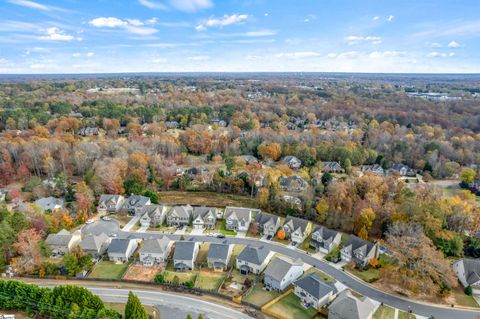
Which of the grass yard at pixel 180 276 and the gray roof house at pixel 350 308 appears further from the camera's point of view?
the grass yard at pixel 180 276

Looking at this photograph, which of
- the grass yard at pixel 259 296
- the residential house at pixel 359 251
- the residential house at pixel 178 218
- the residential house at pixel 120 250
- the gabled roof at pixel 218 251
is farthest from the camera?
the residential house at pixel 178 218

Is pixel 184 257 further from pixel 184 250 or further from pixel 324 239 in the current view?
pixel 324 239

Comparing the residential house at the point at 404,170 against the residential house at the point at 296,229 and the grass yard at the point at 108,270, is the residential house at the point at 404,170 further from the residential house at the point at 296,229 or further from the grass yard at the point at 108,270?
the grass yard at the point at 108,270

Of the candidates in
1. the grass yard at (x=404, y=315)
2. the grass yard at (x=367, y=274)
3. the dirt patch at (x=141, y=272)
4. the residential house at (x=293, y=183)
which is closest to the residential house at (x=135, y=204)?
the dirt patch at (x=141, y=272)

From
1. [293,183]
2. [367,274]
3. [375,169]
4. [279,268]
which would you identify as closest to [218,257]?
[279,268]

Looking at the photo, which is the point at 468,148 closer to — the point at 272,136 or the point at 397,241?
the point at 272,136

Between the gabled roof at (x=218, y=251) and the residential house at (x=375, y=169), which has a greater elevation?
the residential house at (x=375, y=169)

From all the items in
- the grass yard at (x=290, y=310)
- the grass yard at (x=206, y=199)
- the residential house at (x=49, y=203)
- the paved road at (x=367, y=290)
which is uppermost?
the residential house at (x=49, y=203)
